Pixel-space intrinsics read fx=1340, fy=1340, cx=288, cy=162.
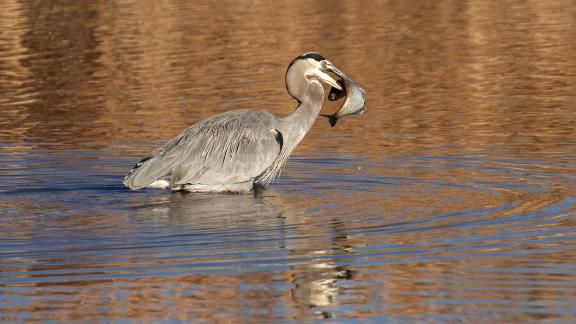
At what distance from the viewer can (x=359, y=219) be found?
1049 cm

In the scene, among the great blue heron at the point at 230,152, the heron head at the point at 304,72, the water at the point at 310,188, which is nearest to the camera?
the water at the point at 310,188

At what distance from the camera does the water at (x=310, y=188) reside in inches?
320

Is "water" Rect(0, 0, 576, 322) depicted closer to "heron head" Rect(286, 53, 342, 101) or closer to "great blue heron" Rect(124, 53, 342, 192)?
"great blue heron" Rect(124, 53, 342, 192)

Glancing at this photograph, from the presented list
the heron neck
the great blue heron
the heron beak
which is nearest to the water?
the great blue heron

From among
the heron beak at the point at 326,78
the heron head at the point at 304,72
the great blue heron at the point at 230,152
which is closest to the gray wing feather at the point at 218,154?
the great blue heron at the point at 230,152

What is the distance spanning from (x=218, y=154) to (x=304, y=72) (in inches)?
47.4

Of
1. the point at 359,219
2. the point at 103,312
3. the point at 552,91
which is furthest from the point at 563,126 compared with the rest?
the point at 103,312

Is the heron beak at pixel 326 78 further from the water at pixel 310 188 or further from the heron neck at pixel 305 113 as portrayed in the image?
the water at pixel 310 188

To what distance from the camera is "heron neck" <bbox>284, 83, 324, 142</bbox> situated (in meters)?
12.5

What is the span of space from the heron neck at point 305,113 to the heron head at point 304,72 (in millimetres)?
58

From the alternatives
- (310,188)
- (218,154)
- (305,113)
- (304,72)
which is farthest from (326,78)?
(218,154)

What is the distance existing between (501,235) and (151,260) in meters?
2.53

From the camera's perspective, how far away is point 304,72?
12.6 m

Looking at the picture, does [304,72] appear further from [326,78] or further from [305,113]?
[305,113]
